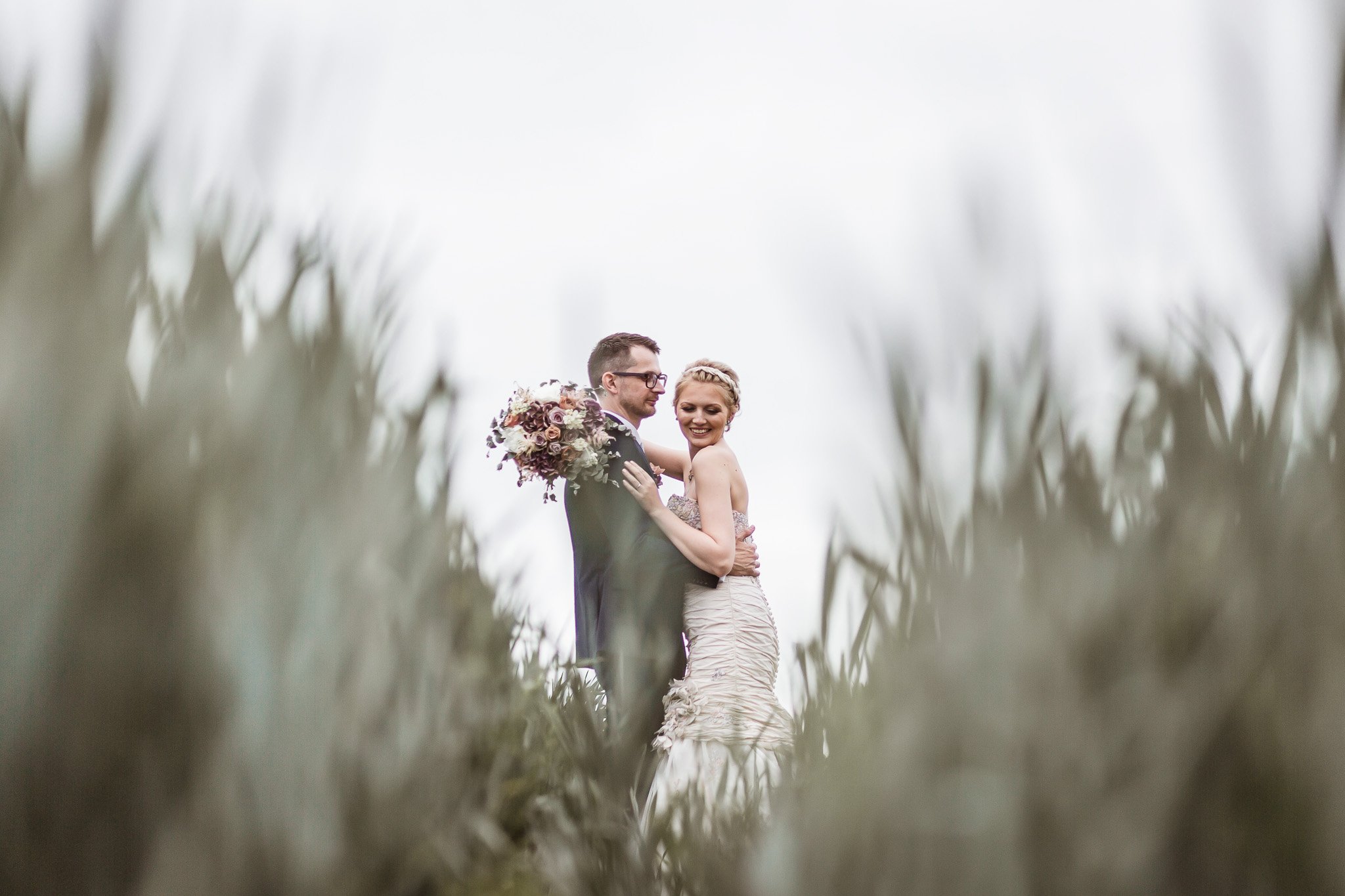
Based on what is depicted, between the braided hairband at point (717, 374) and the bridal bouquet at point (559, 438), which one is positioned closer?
the bridal bouquet at point (559, 438)

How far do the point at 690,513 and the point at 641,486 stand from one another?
327 mm

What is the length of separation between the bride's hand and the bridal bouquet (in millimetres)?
86

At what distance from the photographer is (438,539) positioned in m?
1.42

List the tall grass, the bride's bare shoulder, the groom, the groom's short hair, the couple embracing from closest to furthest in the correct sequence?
the tall grass, the groom, the couple embracing, the bride's bare shoulder, the groom's short hair

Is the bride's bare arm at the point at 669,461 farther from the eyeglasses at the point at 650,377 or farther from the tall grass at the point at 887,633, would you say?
the tall grass at the point at 887,633

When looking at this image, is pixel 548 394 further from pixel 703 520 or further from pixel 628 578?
pixel 628 578

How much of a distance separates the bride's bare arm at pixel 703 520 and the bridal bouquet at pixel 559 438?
5.9 inches

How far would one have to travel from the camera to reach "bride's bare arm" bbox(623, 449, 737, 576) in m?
4.55

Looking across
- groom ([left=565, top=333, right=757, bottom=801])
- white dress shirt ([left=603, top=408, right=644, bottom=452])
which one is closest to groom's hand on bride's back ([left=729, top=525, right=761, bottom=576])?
groom ([left=565, top=333, right=757, bottom=801])

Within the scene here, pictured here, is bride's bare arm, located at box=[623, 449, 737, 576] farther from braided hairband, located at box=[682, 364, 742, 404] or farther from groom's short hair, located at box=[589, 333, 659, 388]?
groom's short hair, located at box=[589, 333, 659, 388]

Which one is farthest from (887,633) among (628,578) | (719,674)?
(719,674)

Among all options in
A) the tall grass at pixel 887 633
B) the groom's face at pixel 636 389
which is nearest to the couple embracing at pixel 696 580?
the groom's face at pixel 636 389

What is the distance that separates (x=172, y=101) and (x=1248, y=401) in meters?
0.93

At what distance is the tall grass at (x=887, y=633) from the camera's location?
81cm
